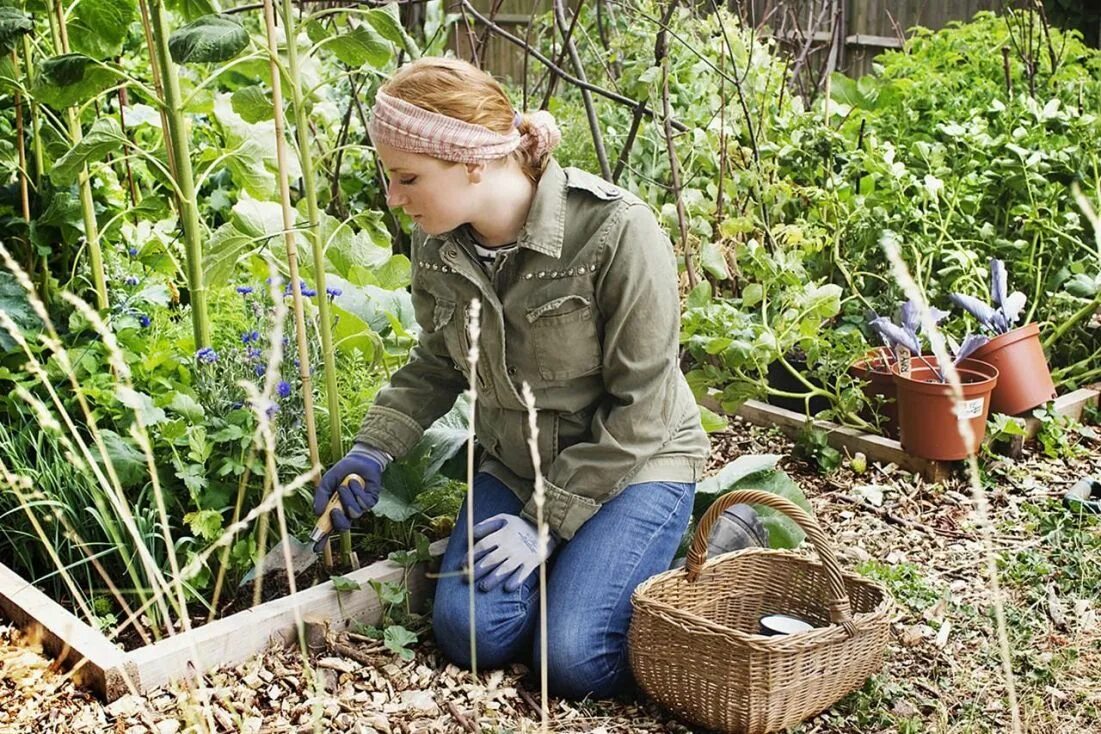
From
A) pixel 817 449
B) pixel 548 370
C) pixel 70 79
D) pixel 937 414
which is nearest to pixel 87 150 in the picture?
pixel 70 79

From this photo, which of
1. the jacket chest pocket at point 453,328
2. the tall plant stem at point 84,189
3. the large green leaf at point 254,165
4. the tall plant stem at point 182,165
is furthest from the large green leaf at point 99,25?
the jacket chest pocket at point 453,328

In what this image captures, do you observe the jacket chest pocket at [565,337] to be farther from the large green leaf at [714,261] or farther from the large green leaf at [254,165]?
the large green leaf at [714,261]

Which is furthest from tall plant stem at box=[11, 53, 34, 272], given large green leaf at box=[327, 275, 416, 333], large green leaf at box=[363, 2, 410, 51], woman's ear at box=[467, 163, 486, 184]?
woman's ear at box=[467, 163, 486, 184]

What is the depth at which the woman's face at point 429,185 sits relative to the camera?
2035mm

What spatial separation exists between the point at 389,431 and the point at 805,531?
85 centimetres

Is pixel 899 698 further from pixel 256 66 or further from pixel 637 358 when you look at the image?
pixel 256 66

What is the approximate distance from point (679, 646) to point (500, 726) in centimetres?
35

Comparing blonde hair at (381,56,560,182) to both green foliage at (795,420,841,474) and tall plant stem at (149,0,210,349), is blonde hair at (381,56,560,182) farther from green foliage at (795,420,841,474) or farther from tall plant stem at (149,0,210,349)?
green foliage at (795,420,841,474)

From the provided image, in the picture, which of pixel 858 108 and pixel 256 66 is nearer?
pixel 256 66

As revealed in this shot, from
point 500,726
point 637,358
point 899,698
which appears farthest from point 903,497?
point 500,726

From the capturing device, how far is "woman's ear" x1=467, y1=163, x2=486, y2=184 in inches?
81.2

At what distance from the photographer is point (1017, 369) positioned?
3.34 meters

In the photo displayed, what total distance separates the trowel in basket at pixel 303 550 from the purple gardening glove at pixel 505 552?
0.28 meters

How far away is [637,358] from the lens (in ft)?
7.13
